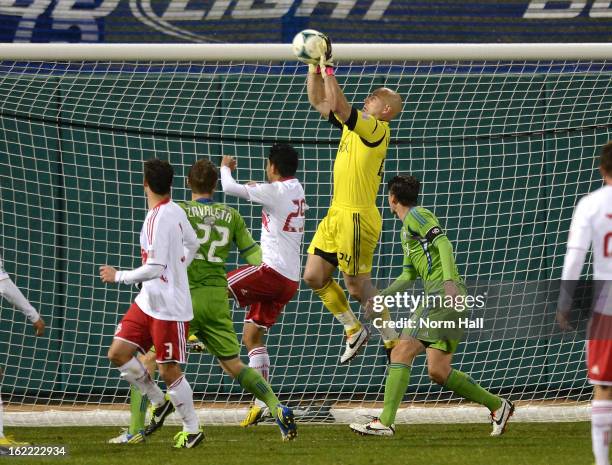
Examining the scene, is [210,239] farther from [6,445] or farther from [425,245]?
[6,445]

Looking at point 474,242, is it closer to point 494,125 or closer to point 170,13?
point 494,125

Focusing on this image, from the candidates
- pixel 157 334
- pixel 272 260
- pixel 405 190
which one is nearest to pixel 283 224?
pixel 272 260

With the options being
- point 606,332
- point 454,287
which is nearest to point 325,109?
point 454,287

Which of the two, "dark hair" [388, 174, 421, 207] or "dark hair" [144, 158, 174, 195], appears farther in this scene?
"dark hair" [388, 174, 421, 207]

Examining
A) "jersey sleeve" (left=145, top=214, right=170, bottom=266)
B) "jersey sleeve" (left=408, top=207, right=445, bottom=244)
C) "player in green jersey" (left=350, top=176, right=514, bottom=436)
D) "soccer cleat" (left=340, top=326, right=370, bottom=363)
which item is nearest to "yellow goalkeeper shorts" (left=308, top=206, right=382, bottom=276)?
"soccer cleat" (left=340, top=326, right=370, bottom=363)

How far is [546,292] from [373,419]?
9.22 ft

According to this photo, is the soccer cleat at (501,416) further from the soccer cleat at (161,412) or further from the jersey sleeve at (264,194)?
the soccer cleat at (161,412)

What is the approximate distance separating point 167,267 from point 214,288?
0.70 metres

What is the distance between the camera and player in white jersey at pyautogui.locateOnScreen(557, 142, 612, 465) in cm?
599

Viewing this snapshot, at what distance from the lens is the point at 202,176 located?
8.10 meters

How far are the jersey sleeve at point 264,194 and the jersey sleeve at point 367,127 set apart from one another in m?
0.71

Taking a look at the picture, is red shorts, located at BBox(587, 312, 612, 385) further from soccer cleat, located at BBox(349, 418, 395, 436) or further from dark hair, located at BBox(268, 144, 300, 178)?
dark hair, located at BBox(268, 144, 300, 178)

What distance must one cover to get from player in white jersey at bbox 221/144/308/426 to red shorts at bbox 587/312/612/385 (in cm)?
339

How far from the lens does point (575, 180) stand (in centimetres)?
1094
